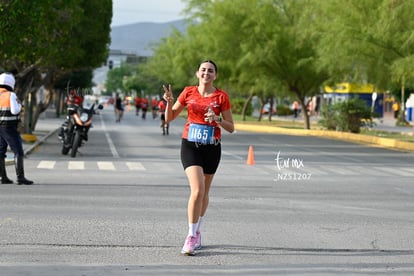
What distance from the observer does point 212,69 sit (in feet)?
32.6

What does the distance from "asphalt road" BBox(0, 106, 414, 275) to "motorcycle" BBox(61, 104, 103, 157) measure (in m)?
2.54

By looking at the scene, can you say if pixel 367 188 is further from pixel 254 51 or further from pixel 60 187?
pixel 254 51

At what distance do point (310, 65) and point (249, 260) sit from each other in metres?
42.5

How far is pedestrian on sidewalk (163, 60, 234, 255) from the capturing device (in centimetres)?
973

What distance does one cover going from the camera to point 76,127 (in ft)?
86.0

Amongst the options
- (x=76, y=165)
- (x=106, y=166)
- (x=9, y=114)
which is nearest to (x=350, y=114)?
(x=106, y=166)

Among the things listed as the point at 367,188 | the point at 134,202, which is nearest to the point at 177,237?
the point at 134,202

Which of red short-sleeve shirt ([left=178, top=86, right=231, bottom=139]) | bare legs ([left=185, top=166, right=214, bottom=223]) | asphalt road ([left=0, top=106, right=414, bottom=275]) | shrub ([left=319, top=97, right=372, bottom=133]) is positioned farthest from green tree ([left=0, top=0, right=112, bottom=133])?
bare legs ([left=185, top=166, right=214, bottom=223])

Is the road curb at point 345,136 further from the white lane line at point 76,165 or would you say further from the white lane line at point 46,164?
the white lane line at point 46,164

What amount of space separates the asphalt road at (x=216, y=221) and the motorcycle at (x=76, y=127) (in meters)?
2.54

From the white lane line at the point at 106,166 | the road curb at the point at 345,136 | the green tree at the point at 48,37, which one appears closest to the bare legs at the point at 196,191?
the white lane line at the point at 106,166

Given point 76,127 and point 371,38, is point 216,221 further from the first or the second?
point 371,38

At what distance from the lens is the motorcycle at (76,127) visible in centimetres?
2612

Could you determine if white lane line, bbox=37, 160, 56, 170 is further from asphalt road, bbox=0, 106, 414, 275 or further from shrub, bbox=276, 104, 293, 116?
shrub, bbox=276, 104, 293, 116
